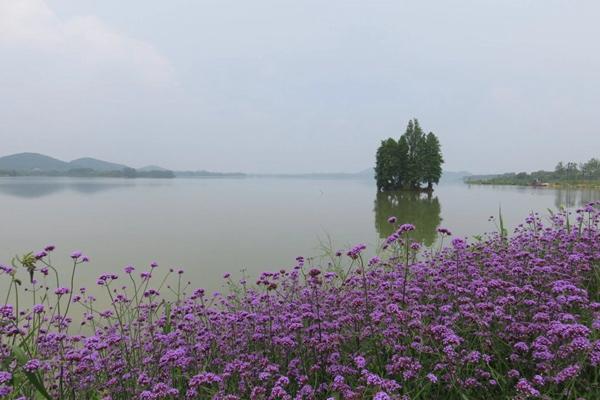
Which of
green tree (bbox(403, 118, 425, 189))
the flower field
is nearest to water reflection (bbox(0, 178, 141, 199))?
the flower field

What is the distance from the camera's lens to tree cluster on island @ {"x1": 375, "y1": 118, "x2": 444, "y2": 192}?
65.1 m

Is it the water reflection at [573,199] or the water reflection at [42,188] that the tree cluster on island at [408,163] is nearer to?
the water reflection at [573,199]

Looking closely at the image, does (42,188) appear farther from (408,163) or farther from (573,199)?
(573,199)

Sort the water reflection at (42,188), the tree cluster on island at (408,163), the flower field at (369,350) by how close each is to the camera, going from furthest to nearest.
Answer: the tree cluster on island at (408,163) → the water reflection at (42,188) → the flower field at (369,350)

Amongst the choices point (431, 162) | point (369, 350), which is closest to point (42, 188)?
point (431, 162)

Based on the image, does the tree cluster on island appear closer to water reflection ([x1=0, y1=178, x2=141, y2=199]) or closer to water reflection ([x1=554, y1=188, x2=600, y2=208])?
water reflection ([x1=554, y1=188, x2=600, y2=208])

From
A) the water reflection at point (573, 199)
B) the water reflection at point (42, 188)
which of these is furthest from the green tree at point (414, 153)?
the water reflection at point (42, 188)

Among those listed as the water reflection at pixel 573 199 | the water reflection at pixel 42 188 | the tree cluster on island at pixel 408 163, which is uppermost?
the tree cluster on island at pixel 408 163

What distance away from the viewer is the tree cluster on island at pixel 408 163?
65.1m

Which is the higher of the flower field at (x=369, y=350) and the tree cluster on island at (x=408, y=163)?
the tree cluster on island at (x=408, y=163)

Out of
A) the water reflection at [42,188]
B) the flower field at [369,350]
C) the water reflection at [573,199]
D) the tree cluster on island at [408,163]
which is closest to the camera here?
the flower field at [369,350]

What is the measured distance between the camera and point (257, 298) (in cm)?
516

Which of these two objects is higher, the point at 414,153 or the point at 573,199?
the point at 414,153

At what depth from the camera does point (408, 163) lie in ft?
217
